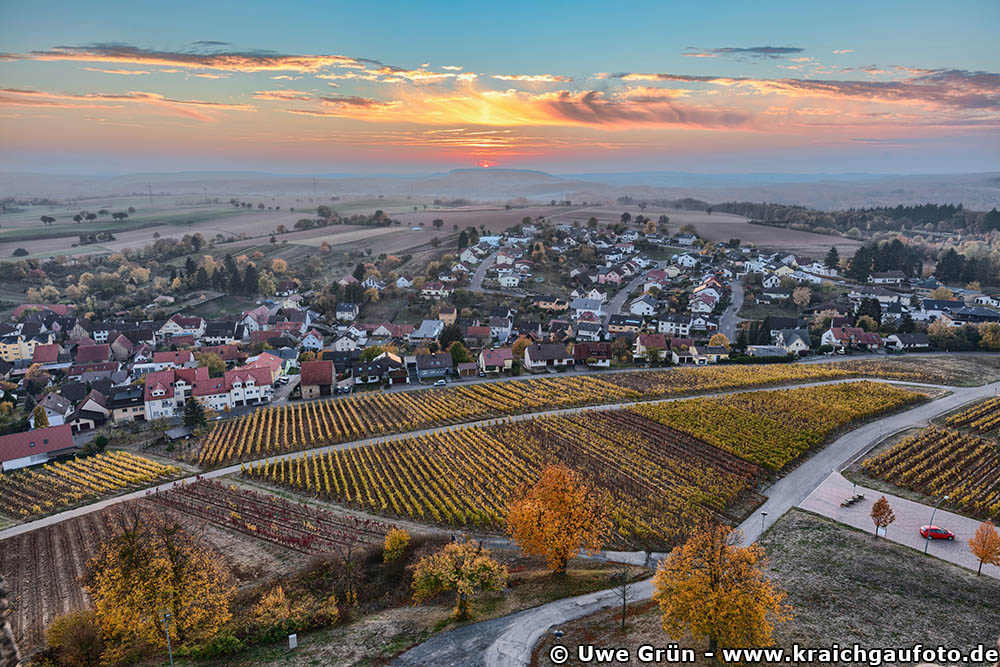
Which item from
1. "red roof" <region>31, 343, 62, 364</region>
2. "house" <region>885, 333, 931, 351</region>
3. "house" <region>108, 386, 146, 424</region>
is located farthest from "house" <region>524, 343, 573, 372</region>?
"red roof" <region>31, 343, 62, 364</region>

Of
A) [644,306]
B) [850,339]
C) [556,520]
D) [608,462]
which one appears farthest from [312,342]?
[850,339]

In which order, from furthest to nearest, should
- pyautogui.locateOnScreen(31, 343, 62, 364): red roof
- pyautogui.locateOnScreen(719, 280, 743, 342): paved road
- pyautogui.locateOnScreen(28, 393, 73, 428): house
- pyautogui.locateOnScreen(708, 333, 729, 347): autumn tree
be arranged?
pyautogui.locateOnScreen(719, 280, 743, 342): paved road, pyautogui.locateOnScreen(708, 333, 729, 347): autumn tree, pyautogui.locateOnScreen(31, 343, 62, 364): red roof, pyautogui.locateOnScreen(28, 393, 73, 428): house

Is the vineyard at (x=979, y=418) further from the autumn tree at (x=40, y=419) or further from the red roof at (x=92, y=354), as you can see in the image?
the red roof at (x=92, y=354)

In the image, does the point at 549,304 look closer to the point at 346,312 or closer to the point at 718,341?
the point at 718,341

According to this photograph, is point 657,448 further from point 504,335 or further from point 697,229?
point 697,229

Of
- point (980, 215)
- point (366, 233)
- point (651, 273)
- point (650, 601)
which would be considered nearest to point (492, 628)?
point (650, 601)

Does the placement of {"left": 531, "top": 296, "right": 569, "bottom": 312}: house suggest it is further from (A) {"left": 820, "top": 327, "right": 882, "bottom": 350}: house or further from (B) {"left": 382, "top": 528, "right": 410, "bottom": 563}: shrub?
(B) {"left": 382, "top": 528, "right": 410, "bottom": 563}: shrub
